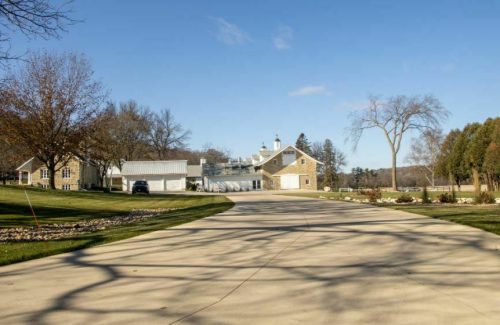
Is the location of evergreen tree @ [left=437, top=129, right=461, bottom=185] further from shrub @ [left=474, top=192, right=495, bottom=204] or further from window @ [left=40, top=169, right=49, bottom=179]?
window @ [left=40, top=169, right=49, bottom=179]

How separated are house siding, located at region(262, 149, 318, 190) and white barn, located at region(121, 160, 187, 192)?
12.6 metres

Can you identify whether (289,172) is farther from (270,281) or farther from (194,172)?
(270,281)

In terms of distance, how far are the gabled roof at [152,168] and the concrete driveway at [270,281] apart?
190ft

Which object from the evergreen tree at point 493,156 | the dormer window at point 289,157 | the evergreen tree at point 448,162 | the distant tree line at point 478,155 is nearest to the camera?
the evergreen tree at point 493,156

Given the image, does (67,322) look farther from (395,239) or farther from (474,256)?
(395,239)

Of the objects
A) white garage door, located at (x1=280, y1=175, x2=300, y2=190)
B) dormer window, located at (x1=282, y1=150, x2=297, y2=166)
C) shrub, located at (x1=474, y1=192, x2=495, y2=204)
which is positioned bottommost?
shrub, located at (x1=474, y1=192, x2=495, y2=204)

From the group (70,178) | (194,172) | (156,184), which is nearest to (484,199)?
(156,184)

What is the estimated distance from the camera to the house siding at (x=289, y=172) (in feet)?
211

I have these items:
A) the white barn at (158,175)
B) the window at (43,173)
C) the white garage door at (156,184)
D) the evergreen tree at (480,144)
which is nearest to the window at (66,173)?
the window at (43,173)

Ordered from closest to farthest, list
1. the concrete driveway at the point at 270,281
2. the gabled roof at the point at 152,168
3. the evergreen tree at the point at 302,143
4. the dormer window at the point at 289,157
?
the concrete driveway at the point at 270,281, the dormer window at the point at 289,157, the gabled roof at the point at 152,168, the evergreen tree at the point at 302,143

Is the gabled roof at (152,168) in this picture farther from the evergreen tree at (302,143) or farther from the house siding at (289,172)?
the evergreen tree at (302,143)

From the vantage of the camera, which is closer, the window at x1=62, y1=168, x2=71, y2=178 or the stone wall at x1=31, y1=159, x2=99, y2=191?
the stone wall at x1=31, y1=159, x2=99, y2=191

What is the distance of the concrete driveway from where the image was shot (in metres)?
4.55

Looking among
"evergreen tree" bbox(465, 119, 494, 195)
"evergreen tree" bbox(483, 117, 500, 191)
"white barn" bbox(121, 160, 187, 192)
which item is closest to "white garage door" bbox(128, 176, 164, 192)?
"white barn" bbox(121, 160, 187, 192)
